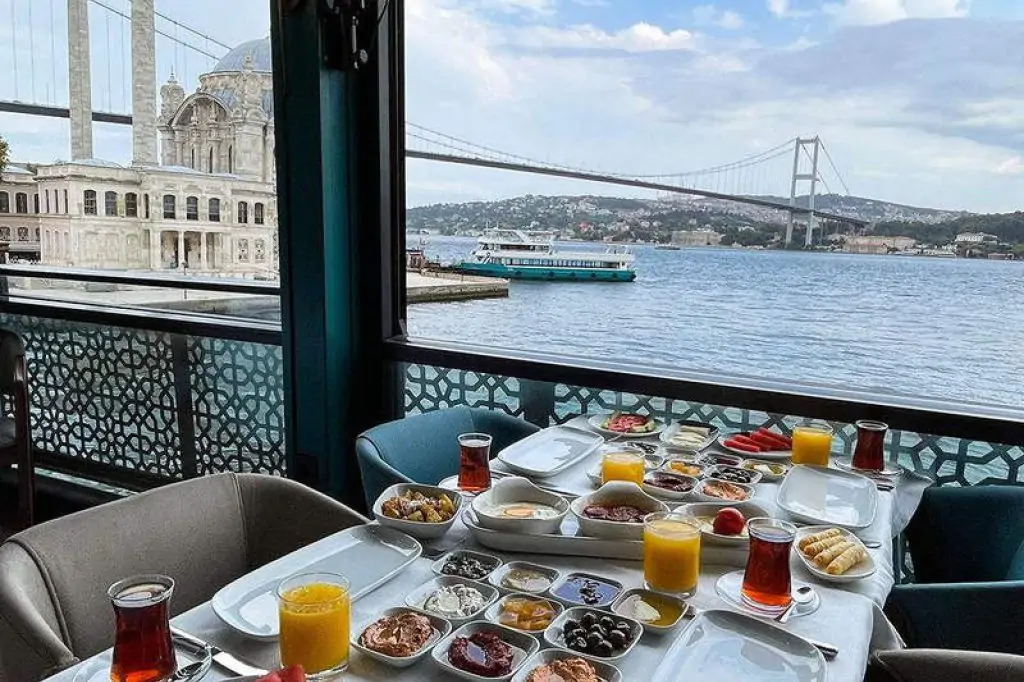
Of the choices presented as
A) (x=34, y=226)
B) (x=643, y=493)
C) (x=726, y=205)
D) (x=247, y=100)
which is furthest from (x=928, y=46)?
(x=34, y=226)

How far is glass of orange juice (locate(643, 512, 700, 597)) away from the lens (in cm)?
137

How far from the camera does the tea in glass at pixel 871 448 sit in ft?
6.93

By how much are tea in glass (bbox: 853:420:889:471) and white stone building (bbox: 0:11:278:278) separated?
2480 mm

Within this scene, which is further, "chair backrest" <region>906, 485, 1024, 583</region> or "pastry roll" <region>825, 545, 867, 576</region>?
"chair backrest" <region>906, 485, 1024, 583</region>

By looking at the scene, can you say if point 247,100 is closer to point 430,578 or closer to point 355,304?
point 355,304

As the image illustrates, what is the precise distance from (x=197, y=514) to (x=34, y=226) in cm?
354

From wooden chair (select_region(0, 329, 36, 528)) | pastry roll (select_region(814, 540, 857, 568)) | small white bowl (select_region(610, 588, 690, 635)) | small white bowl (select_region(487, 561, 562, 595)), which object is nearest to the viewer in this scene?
small white bowl (select_region(610, 588, 690, 635))

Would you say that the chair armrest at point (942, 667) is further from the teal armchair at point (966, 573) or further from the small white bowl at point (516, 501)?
the small white bowl at point (516, 501)

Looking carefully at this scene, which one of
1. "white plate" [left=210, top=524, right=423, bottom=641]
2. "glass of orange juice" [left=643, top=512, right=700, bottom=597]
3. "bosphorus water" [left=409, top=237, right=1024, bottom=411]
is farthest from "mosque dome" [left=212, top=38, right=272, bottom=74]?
"glass of orange juice" [left=643, top=512, right=700, bottom=597]

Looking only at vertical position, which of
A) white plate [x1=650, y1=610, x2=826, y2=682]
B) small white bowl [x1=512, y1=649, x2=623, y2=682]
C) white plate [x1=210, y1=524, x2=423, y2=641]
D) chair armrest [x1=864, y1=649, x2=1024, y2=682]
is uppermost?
white plate [x1=210, y1=524, x2=423, y2=641]

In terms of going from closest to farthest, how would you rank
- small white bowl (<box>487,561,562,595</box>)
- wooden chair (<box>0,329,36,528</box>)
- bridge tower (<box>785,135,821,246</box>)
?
1. small white bowl (<box>487,561,562,595</box>)
2. bridge tower (<box>785,135,821,246</box>)
3. wooden chair (<box>0,329,36,528</box>)

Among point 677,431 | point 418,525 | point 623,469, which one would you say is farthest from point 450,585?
point 677,431

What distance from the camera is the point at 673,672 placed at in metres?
1.13

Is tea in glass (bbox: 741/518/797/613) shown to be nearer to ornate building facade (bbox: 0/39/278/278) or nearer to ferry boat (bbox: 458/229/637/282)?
ferry boat (bbox: 458/229/637/282)
